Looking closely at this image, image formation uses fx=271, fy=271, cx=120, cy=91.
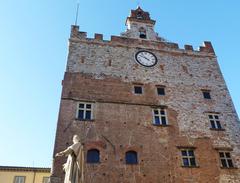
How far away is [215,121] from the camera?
62.1 feet

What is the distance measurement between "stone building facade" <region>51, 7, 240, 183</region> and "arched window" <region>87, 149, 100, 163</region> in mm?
57

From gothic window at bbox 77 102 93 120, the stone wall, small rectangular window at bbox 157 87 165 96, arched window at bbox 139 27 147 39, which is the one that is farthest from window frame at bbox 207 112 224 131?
arched window at bbox 139 27 147 39

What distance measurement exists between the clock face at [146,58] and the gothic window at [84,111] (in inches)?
234

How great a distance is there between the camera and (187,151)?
668 inches

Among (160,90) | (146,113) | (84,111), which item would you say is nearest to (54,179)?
(84,111)

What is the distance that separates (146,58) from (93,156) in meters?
9.57

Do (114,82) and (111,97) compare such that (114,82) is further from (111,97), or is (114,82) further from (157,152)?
(157,152)

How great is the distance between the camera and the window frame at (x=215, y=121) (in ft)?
60.8

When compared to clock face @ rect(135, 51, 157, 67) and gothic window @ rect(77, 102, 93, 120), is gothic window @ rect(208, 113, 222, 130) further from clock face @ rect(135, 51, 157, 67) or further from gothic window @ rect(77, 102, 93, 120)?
gothic window @ rect(77, 102, 93, 120)

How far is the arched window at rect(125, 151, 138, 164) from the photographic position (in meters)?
15.8

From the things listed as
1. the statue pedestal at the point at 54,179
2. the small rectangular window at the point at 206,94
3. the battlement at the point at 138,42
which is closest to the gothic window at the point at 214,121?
the small rectangular window at the point at 206,94

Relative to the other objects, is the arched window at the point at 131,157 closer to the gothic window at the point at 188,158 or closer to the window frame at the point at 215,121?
the gothic window at the point at 188,158

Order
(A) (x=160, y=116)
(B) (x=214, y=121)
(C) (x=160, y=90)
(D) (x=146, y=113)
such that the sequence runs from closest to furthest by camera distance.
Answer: (D) (x=146, y=113) < (A) (x=160, y=116) < (B) (x=214, y=121) < (C) (x=160, y=90)

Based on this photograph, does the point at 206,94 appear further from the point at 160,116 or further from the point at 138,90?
the point at 138,90
